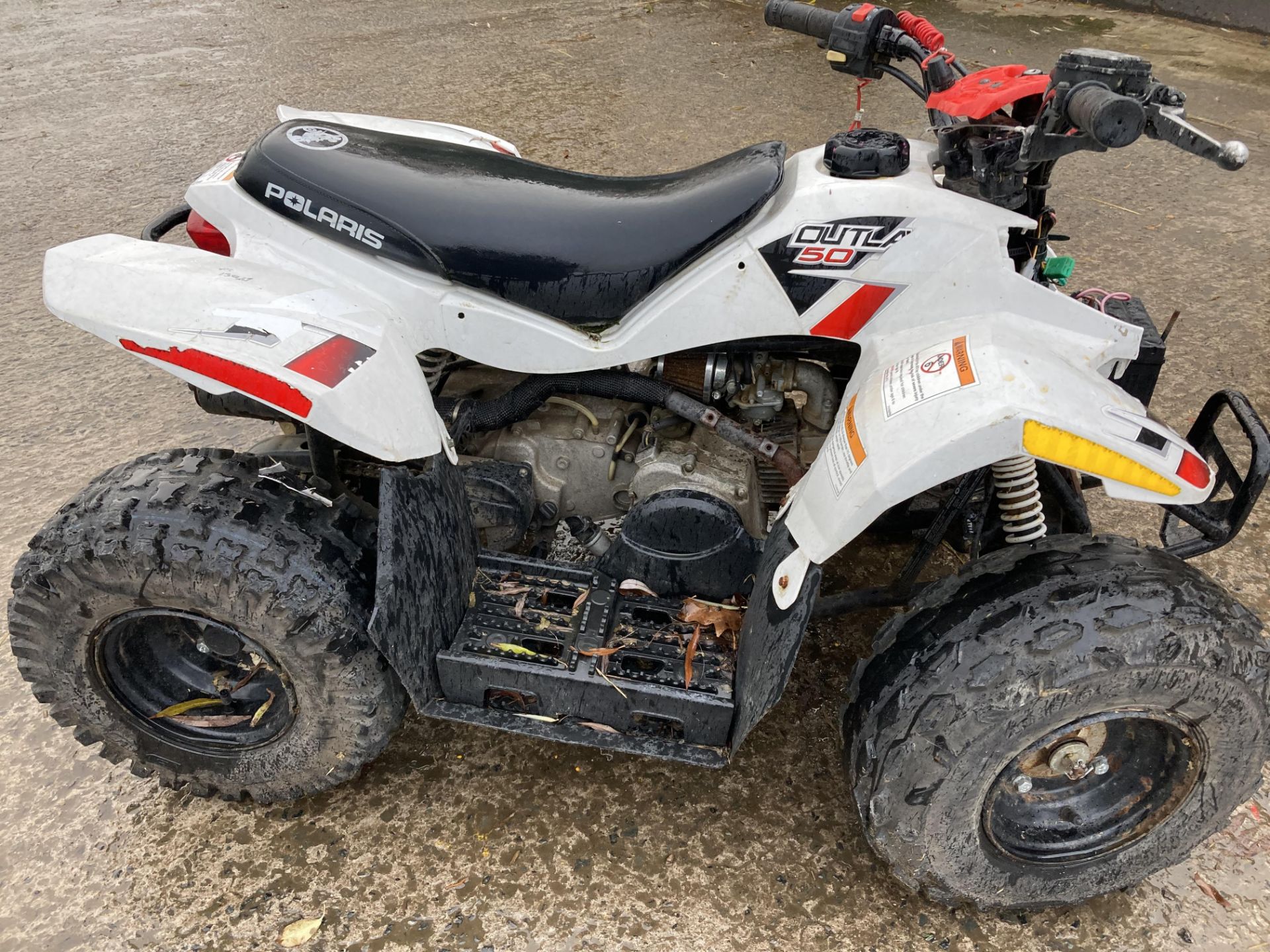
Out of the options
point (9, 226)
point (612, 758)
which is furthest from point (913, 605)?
point (9, 226)

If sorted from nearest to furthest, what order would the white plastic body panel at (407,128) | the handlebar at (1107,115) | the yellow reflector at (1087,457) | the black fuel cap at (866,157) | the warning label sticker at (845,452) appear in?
the handlebar at (1107,115) → the yellow reflector at (1087,457) → the warning label sticker at (845,452) → the black fuel cap at (866,157) → the white plastic body panel at (407,128)

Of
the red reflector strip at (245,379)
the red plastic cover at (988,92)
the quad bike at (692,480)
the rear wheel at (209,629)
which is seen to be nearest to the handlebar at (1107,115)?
the quad bike at (692,480)

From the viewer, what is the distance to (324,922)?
212cm

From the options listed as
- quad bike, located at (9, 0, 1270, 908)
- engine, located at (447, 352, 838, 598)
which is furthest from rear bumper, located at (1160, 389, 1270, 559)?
engine, located at (447, 352, 838, 598)

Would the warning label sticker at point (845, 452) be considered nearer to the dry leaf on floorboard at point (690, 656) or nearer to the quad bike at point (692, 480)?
the quad bike at point (692, 480)

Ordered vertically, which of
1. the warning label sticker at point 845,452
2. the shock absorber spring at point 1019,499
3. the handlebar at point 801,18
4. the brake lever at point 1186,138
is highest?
the brake lever at point 1186,138

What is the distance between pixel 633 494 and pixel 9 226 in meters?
4.64

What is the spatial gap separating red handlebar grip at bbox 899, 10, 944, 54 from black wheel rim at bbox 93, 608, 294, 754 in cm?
218

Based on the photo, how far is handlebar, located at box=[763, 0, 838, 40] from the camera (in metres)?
2.36

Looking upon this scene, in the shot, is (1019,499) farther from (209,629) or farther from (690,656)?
(209,629)

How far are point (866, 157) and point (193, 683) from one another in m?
2.05

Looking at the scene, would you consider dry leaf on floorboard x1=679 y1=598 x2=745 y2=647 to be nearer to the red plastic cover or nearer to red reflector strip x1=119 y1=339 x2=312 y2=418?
red reflector strip x1=119 y1=339 x2=312 y2=418

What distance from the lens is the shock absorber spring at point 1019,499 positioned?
1.98 metres

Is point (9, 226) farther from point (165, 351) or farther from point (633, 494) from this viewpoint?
point (633, 494)
